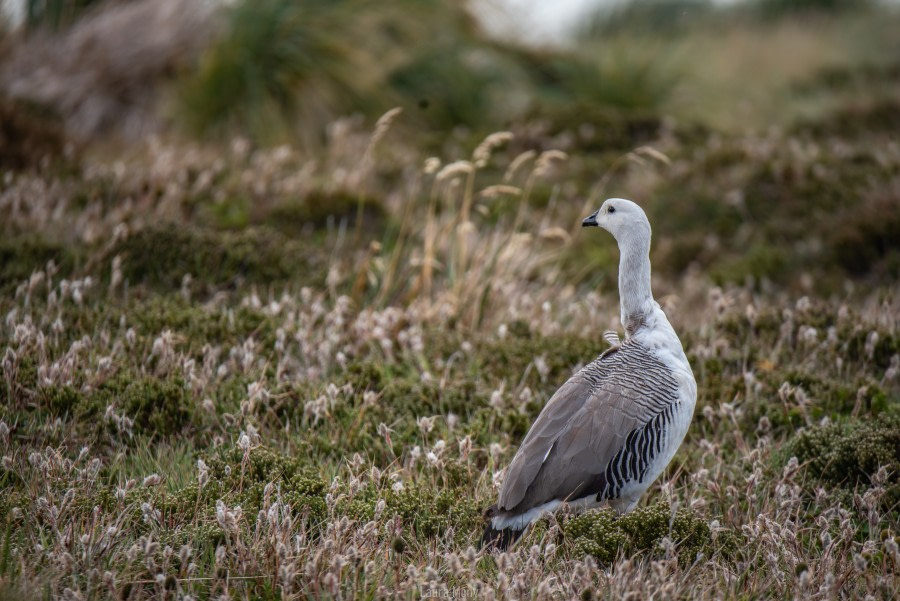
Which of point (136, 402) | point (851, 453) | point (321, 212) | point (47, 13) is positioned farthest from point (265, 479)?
point (47, 13)

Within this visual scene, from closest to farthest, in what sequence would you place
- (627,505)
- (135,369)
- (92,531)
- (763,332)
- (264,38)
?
(92,531) → (627,505) → (135,369) → (763,332) → (264,38)

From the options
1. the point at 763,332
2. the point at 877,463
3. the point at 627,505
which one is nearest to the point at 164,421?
the point at 627,505

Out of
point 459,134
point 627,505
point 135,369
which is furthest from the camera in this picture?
point 459,134

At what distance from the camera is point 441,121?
1241 cm

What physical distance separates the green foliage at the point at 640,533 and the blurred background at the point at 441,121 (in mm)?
3354

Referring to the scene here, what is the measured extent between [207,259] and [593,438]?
369 cm

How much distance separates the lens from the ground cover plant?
11.9 ft

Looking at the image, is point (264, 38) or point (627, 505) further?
point (264, 38)

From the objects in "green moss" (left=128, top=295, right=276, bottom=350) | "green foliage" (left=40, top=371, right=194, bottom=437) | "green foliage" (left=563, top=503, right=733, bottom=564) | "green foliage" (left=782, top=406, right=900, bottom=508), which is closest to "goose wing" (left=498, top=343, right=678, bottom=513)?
"green foliage" (left=563, top=503, right=733, bottom=564)

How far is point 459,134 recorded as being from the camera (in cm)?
1155

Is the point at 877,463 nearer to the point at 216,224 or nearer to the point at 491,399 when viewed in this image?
the point at 491,399

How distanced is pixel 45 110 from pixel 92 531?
8.30 metres

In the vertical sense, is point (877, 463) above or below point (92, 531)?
below

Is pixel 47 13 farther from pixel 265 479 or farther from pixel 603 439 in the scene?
pixel 603 439
